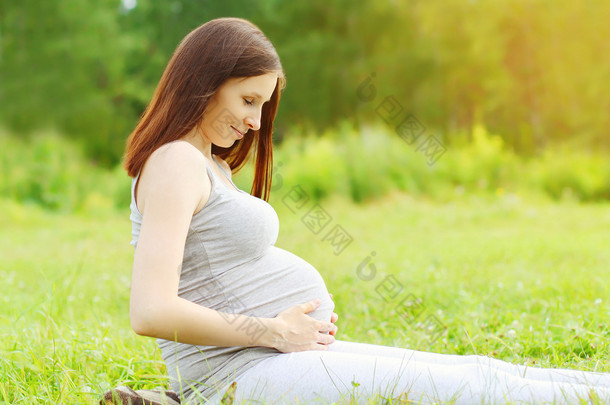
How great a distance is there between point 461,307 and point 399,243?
2.41 m

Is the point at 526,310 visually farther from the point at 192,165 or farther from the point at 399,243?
the point at 399,243

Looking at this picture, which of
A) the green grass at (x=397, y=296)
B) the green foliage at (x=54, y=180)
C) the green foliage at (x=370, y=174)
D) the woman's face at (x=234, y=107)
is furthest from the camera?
the green foliage at (x=54, y=180)

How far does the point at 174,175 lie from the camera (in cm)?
145

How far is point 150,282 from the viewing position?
138cm

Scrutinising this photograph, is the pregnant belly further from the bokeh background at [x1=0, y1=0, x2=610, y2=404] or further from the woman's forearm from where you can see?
the bokeh background at [x1=0, y1=0, x2=610, y2=404]

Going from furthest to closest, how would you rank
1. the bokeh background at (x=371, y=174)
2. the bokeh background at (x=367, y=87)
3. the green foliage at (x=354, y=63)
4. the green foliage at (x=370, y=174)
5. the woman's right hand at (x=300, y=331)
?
1. the green foliage at (x=354, y=63)
2. the bokeh background at (x=367, y=87)
3. the green foliage at (x=370, y=174)
4. the bokeh background at (x=371, y=174)
5. the woman's right hand at (x=300, y=331)

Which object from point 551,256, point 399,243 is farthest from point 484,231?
point 551,256

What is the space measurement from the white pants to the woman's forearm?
8 centimetres

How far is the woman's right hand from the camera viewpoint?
1543 millimetres

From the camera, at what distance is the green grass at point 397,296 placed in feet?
7.14

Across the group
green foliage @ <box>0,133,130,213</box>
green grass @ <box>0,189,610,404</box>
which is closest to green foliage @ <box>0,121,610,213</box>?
green foliage @ <box>0,133,130,213</box>

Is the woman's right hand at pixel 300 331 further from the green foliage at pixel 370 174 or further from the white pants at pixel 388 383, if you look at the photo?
the green foliage at pixel 370 174

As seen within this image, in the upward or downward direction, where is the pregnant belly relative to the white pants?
upward

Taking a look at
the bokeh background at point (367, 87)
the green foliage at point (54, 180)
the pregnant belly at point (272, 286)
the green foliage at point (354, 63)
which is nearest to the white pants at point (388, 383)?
the pregnant belly at point (272, 286)
